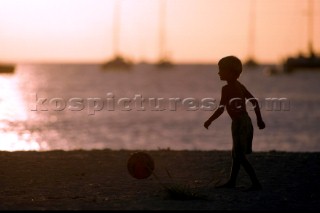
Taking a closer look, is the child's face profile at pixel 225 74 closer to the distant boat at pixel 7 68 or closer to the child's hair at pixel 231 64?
the child's hair at pixel 231 64

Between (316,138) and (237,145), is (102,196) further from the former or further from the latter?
(316,138)

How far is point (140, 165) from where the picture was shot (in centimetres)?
1081

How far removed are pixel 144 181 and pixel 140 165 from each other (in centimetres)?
62

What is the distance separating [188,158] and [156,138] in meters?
21.6

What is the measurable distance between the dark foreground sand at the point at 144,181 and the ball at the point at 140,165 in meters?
0.18

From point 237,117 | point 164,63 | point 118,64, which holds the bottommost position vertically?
point 118,64

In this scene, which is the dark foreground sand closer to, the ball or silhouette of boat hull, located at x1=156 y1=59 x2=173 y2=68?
the ball

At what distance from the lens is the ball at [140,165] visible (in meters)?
10.7

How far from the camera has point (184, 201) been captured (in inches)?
370

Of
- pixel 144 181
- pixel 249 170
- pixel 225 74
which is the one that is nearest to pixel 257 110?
pixel 225 74

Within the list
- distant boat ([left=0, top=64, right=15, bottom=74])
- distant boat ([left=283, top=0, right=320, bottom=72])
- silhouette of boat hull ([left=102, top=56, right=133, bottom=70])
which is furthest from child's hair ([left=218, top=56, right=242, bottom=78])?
silhouette of boat hull ([left=102, top=56, right=133, bottom=70])

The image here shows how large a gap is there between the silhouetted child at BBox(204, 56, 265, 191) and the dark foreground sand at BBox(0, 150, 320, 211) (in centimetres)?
31

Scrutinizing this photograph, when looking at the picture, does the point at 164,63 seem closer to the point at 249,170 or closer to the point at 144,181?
the point at 144,181

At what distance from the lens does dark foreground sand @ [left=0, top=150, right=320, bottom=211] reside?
9148 mm
